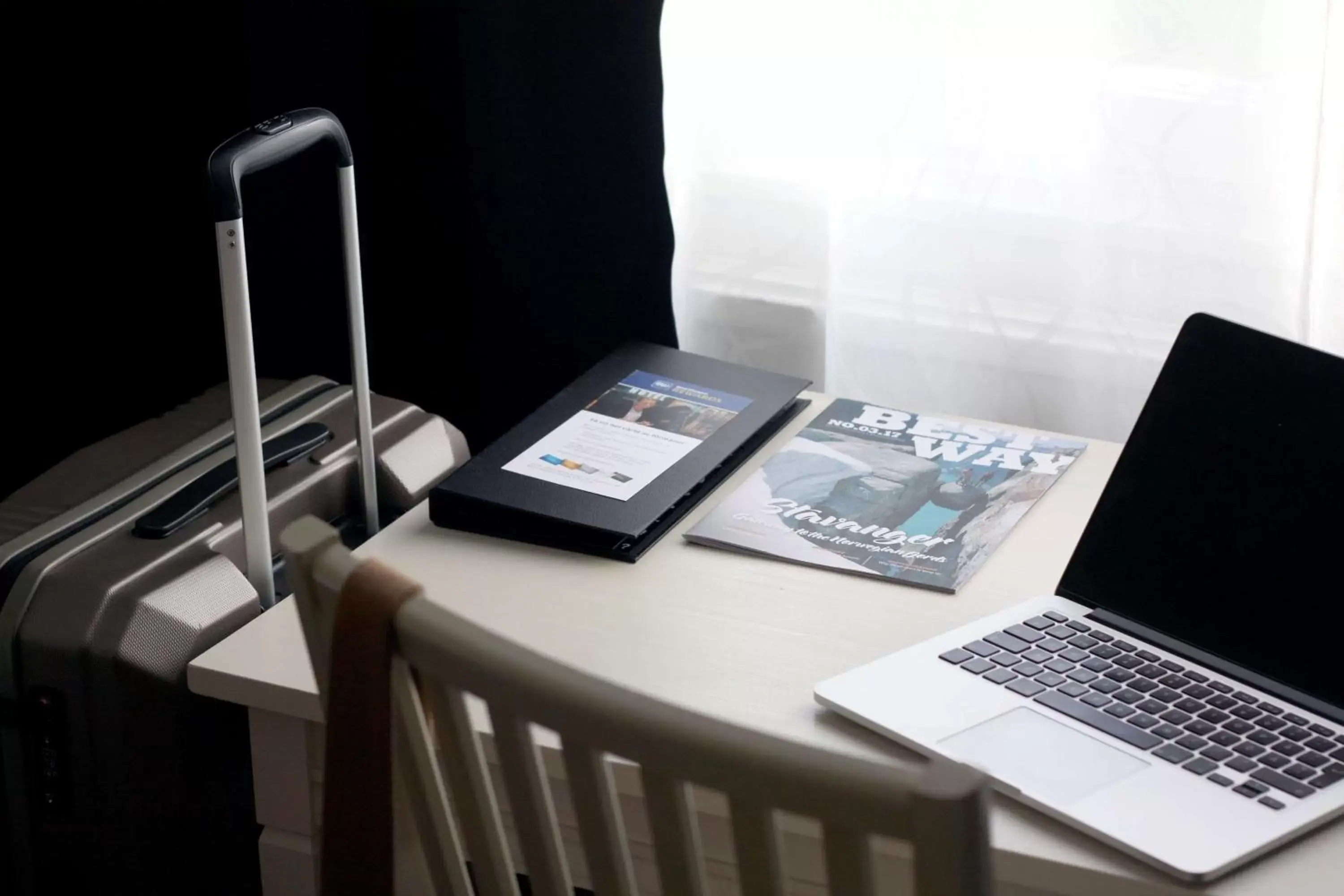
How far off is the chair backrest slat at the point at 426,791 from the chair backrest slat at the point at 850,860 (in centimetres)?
21

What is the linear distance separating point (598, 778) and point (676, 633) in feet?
1.38

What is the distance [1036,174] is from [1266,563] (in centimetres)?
53

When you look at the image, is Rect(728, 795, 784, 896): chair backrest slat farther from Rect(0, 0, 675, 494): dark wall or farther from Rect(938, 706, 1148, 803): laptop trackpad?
Rect(0, 0, 675, 494): dark wall

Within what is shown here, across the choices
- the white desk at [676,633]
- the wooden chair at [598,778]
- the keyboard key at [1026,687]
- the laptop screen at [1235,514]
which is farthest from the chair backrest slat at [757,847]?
the laptop screen at [1235,514]

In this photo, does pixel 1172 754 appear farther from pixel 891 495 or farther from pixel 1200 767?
pixel 891 495

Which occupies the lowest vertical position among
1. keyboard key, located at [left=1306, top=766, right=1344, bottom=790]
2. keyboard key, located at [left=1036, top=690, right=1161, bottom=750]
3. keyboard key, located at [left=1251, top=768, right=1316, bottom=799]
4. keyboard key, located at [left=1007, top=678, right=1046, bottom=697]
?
keyboard key, located at [left=1306, top=766, right=1344, bottom=790]

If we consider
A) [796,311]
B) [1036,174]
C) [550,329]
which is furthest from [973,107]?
[550,329]

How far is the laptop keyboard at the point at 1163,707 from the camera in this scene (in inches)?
34.0

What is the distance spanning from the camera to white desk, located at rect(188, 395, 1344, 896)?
96 cm

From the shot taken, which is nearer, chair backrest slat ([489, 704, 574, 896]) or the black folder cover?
chair backrest slat ([489, 704, 574, 896])

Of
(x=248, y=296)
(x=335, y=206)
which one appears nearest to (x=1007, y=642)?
(x=248, y=296)

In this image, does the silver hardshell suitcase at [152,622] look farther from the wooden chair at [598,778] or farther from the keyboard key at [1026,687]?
the keyboard key at [1026,687]

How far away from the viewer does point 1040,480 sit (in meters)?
1.26

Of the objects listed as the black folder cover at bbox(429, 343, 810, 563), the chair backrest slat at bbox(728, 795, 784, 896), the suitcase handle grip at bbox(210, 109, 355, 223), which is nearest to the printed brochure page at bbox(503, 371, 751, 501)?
the black folder cover at bbox(429, 343, 810, 563)
